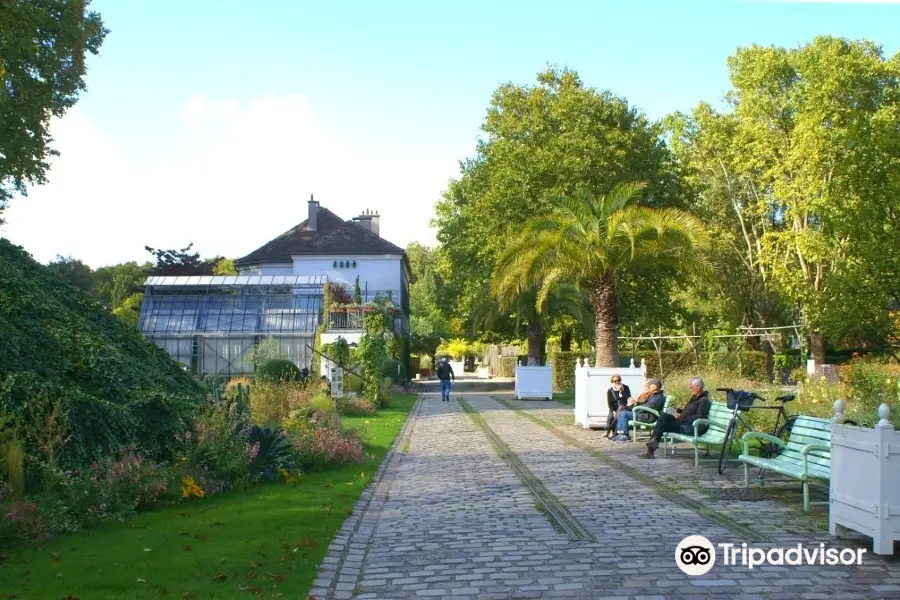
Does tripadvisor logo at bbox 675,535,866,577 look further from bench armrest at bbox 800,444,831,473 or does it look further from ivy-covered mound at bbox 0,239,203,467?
ivy-covered mound at bbox 0,239,203,467

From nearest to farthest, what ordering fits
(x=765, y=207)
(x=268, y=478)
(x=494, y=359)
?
(x=268, y=478), (x=765, y=207), (x=494, y=359)

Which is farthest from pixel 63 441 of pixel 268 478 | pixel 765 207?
pixel 765 207

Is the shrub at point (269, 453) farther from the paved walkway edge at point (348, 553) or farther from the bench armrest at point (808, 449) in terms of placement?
the bench armrest at point (808, 449)

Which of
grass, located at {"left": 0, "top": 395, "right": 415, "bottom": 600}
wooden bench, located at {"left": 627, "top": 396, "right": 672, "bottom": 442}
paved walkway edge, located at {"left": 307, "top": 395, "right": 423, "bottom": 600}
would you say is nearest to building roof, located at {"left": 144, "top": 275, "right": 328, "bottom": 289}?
wooden bench, located at {"left": 627, "top": 396, "right": 672, "bottom": 442}

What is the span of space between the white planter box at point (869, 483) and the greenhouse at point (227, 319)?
3314cm

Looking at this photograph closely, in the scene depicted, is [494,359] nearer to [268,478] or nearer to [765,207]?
[765,207]

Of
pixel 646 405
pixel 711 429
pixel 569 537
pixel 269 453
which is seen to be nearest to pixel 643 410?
pixel 646 405

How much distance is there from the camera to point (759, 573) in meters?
6.74

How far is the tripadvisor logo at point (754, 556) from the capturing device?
702cm

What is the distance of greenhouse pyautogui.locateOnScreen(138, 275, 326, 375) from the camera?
40750 mm

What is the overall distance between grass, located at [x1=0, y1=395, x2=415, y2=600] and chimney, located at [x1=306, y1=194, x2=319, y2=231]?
54927 millimetres

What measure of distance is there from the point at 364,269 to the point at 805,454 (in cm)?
5326

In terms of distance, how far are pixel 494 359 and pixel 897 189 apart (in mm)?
39788

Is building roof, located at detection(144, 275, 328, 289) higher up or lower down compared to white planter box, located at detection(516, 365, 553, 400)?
higher up
